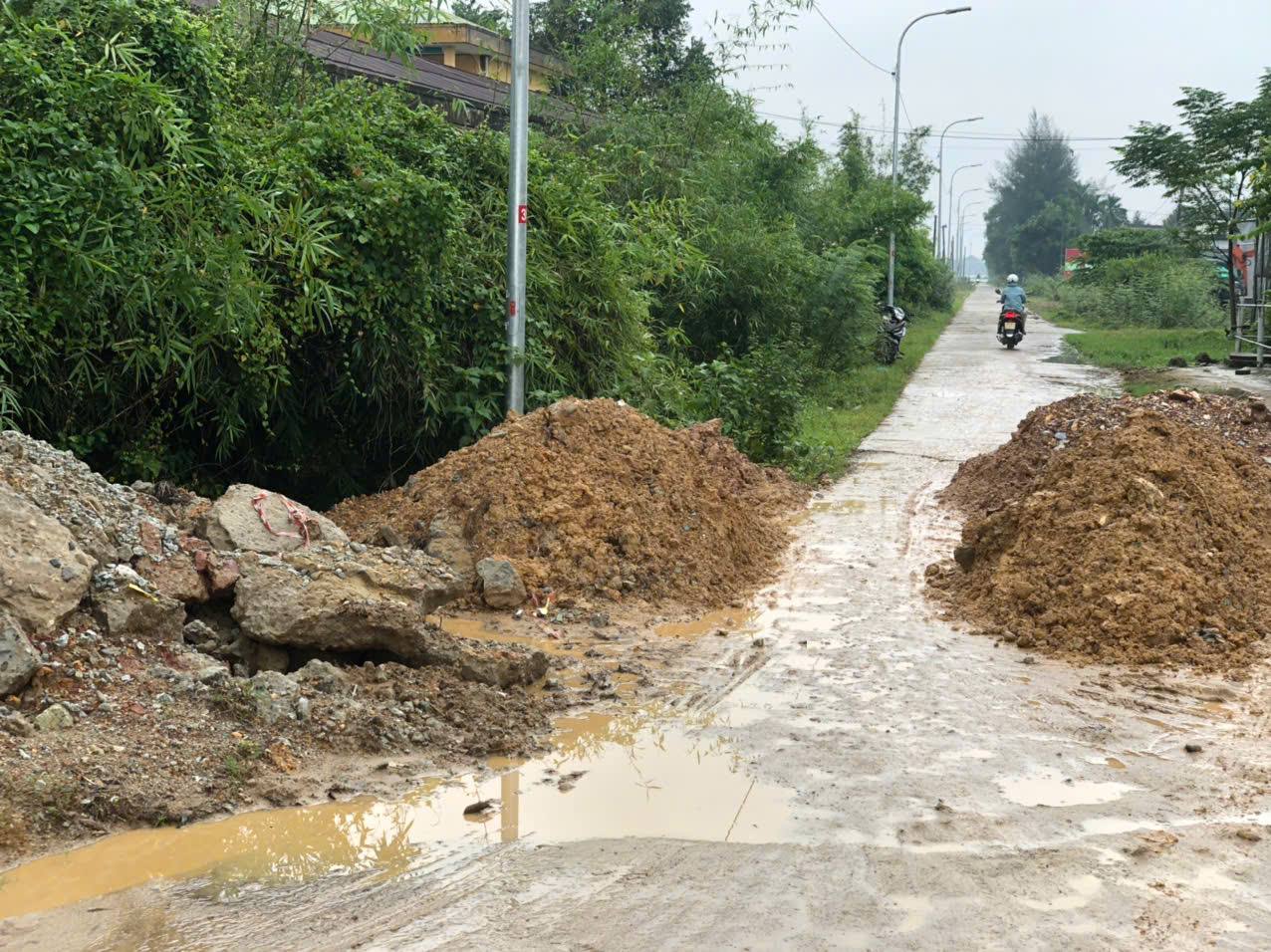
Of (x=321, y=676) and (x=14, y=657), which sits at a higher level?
(x=14, y=657)

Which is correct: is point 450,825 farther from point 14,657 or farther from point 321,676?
point 14,657

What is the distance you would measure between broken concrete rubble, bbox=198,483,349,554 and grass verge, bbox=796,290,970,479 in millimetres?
6116

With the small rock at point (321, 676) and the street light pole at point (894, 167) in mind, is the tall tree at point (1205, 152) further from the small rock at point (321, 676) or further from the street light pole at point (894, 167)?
the small rock at point (321, 676)

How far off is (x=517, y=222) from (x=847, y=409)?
8.24 m

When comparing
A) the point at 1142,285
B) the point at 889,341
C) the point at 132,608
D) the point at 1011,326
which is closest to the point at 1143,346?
the point at 1011,326

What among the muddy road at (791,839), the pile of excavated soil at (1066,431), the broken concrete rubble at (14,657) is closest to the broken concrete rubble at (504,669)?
the muddy road at (791,839)

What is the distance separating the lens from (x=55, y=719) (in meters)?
4.64

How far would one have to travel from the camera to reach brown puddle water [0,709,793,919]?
3967 mm

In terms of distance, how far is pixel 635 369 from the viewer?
11516mm

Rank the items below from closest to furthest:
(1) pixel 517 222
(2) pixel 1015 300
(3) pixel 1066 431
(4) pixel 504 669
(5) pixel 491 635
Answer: (4) pixel 504 669 < (5) pixel 491 635 < (1) pixel 517 222 < (3) pixel 1066 431 < (2) pixel 1015 300

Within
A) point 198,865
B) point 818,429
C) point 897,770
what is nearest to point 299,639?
point 198,865

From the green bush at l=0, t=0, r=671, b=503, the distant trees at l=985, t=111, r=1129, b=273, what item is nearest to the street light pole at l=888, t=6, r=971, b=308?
the green bush at l=0, t=0, r=671, b=503

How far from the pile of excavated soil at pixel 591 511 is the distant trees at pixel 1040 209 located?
285 ft

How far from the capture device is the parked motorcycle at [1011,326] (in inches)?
1073
